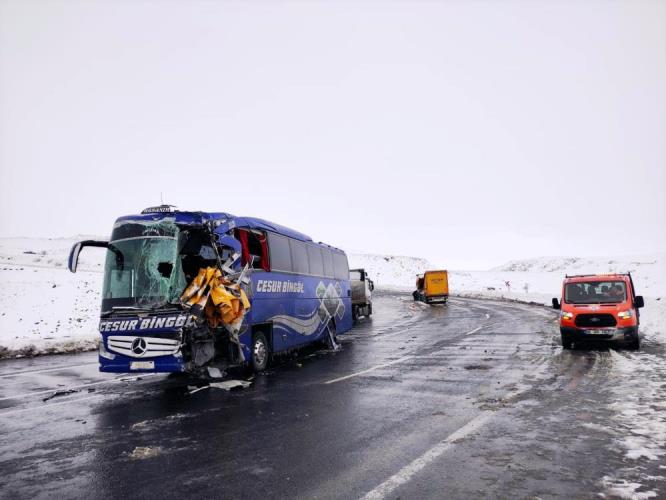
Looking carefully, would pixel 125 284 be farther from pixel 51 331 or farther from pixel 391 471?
pixel 51 331

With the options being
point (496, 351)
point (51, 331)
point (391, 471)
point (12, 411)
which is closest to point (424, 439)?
point (391, 471)

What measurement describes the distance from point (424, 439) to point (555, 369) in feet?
20.7

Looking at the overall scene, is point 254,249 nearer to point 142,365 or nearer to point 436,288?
point 142,365

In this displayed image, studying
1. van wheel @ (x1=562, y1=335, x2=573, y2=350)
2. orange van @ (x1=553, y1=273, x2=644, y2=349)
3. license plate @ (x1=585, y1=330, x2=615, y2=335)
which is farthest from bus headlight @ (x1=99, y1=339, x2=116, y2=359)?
license plate @ (x1=585, y1=330, x2=615, y2=335)

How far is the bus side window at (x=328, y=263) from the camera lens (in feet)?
59.8

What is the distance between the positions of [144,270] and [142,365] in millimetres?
1830

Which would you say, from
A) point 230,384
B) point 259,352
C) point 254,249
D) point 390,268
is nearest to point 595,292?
point 259,352

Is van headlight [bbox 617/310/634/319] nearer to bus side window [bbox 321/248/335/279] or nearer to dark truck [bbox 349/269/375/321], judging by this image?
bus side window [bbox 321/248/335/279]

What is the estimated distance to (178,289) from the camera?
9844mm

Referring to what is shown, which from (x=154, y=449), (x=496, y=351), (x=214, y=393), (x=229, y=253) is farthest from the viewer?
(x=496, y=351)

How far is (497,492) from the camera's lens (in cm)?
445

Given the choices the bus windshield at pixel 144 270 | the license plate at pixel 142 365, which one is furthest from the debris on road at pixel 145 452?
the bus windshield at pixel 144 270

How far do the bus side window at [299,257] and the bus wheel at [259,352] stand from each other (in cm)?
288

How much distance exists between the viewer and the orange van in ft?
46.0
